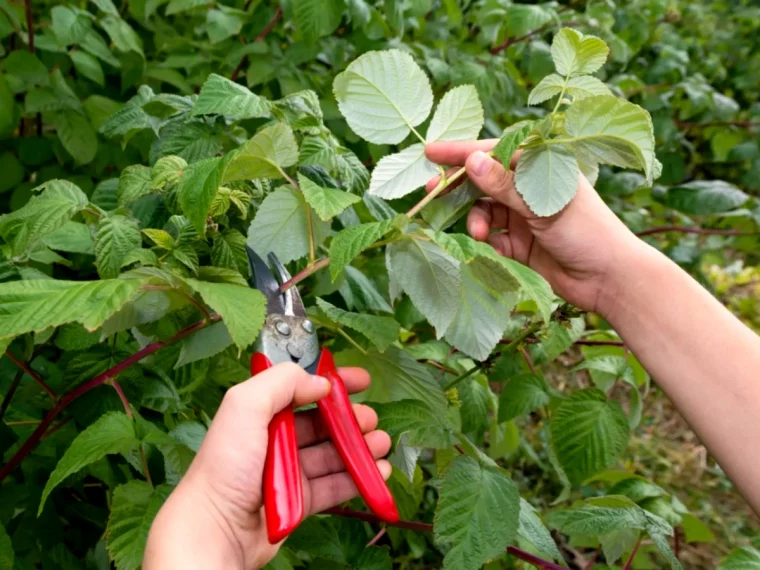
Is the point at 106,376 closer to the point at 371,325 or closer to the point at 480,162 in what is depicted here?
the point at 371,325

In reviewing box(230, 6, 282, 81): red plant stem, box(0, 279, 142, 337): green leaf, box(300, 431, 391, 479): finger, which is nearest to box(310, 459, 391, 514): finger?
box(300, 431, 391, 479): finger

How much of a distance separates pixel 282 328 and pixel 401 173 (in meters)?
0.23

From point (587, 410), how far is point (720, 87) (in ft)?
11.6

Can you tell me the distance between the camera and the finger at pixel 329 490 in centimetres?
78

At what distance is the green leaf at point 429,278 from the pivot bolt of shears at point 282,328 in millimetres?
130

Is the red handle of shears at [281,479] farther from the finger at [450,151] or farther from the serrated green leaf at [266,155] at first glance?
the finger at [450,151]

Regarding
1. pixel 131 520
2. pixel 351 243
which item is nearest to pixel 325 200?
pixel 351 243

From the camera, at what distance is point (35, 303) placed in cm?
57

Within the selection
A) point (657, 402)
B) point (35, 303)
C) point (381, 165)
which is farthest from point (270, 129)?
point (657, 402)

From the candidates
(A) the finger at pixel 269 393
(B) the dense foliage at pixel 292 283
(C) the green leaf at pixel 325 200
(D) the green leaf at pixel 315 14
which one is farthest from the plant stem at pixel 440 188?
(D) the green leaf at pixel 315 14

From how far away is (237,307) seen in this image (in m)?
0.58

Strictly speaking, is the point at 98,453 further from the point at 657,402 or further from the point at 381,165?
the point at 657,402

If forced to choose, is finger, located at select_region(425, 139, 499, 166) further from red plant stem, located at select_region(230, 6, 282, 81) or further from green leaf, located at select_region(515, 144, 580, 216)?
red plant stem, located at select_region(230, 6, 282, 81)

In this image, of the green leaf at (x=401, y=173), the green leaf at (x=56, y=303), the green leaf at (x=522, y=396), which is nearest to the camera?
the green leaf at (x=56, y=303)
